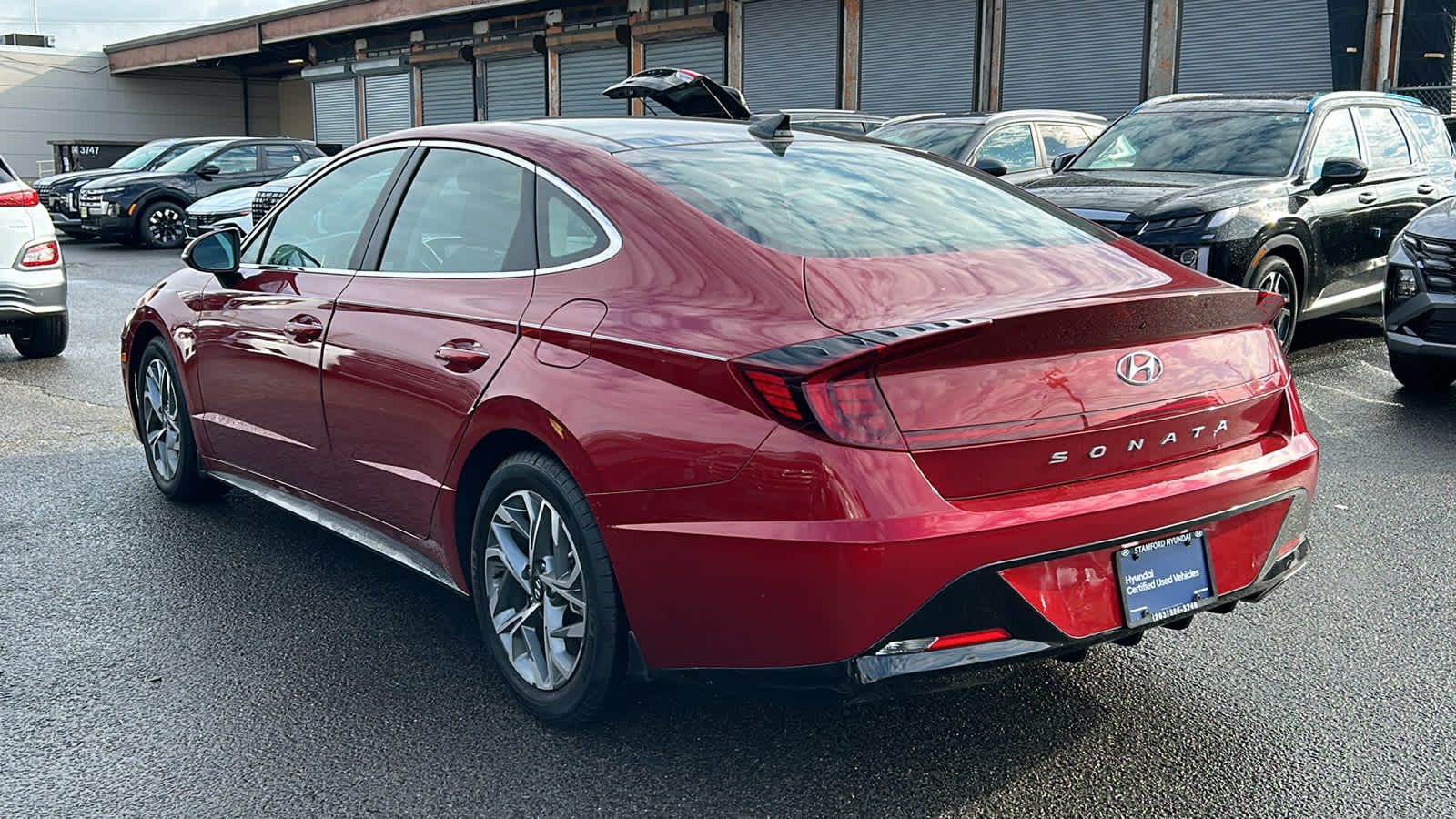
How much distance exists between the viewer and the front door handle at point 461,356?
3449 millimetres

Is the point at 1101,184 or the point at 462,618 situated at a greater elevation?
the point at 1101,184

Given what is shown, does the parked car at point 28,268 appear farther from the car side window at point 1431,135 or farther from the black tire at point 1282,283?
the car side window at point 1431,135

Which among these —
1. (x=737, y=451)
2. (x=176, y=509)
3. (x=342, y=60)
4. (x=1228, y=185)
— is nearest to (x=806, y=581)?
(x=737, y=451)

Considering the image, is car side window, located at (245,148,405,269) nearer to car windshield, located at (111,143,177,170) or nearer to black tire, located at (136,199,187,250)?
black tire, located at (136,199,187,250)

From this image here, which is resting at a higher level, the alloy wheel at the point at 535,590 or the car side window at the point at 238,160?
the car side window at the point at 238,160

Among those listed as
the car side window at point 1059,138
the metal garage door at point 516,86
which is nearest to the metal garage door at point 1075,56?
the car side window at point 1059,138

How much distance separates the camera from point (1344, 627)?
404 cm

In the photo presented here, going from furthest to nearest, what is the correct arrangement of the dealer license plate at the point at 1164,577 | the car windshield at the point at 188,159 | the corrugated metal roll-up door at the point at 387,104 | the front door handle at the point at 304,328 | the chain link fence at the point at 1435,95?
1. the corrugated metal roll-up door at the point at 387,104
2. the car windshield at the point at 188,159
3. the chain link fence at the point at 1435,95
4. the front door handle at the point at 304,328
5. the dealer license plate at the point at 1164,577

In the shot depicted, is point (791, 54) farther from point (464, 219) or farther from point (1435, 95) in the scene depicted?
point (464, 219)

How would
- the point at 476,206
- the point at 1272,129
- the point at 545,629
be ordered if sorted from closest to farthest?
the point at 545,629
the point at 476,206
the point at 1272,129

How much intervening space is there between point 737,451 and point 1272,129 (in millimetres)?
7413

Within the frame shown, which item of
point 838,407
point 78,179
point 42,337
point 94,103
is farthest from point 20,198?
point 94,103

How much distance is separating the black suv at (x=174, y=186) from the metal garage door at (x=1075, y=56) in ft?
36.9

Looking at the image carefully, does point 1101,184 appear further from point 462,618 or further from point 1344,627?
point 462,618
